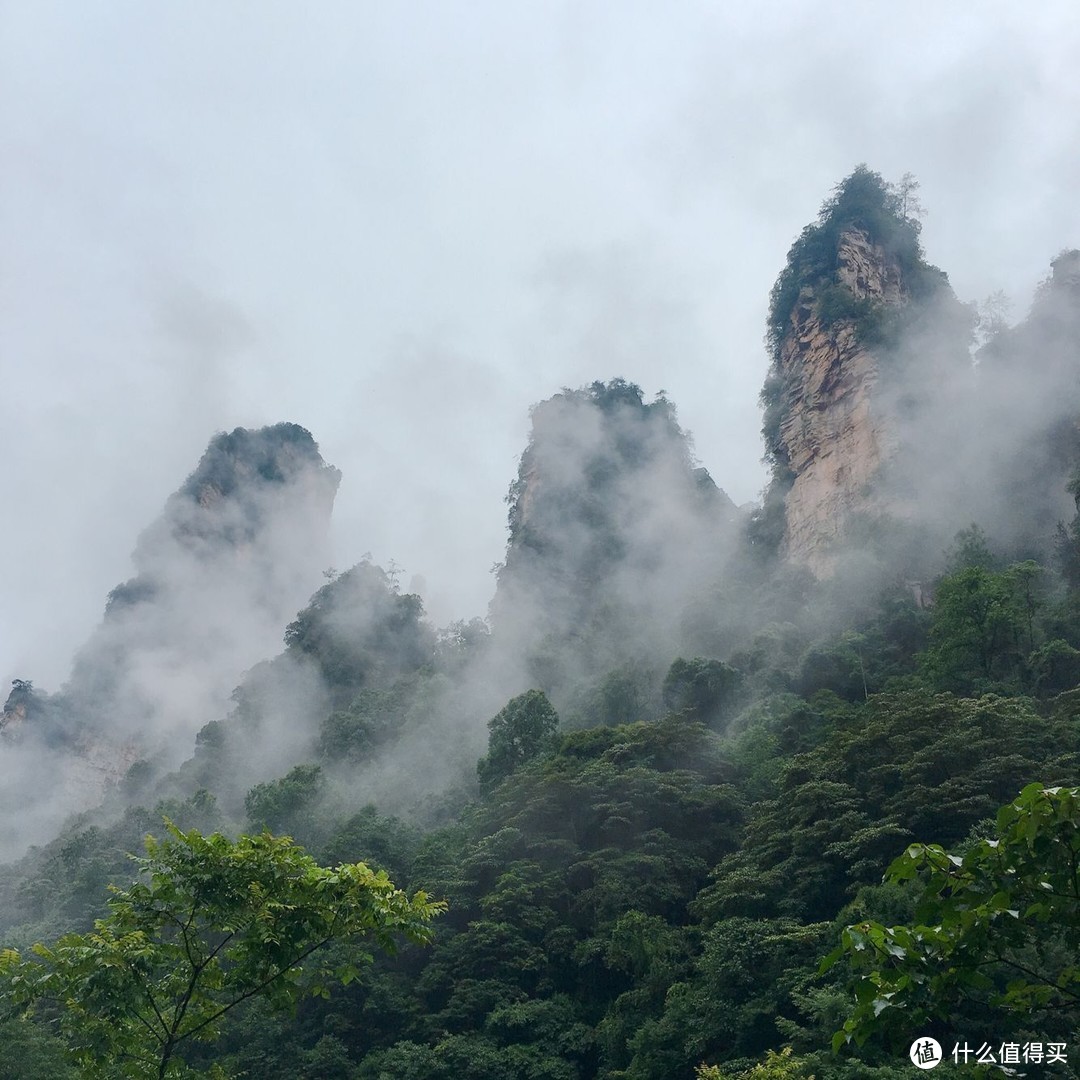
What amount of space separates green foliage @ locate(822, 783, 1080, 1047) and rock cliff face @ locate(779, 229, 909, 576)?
29.6m

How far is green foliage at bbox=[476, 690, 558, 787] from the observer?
2422 cm

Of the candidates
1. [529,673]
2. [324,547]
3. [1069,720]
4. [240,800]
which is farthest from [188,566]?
[1069,720]

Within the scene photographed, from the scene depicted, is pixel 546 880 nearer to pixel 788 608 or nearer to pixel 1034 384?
pixel 788 608

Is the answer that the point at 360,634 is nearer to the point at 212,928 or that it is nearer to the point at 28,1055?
the point at 28,1055

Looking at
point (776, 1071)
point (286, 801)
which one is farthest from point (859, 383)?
point (776, 1071)

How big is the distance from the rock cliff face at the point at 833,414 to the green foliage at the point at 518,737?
11821 millimetres

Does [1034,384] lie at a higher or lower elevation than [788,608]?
higher

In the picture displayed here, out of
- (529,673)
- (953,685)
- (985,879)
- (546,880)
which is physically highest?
(529,673)

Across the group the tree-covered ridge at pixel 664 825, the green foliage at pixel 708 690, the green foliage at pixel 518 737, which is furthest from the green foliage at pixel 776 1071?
the green foliage at pixel 708 690

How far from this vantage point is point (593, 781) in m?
19.0

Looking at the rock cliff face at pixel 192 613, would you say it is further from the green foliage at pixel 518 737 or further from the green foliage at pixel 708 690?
the green foliage at pixel 708 690

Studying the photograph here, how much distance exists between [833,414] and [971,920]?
34.0 m

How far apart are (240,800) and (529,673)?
35.9 ft

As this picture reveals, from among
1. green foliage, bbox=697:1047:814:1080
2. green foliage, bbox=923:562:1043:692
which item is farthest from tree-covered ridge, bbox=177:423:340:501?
green foliage, bbox=697:1047:814:1080
